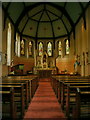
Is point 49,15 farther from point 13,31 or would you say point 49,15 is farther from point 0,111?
point 0,111

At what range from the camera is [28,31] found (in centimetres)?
2783

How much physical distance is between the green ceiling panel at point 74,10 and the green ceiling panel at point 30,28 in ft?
23.6

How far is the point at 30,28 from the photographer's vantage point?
27.9m

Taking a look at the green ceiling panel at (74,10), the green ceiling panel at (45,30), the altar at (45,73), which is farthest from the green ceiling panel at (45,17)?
the altar at (45,73)

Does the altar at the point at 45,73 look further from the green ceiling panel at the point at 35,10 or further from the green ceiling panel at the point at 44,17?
the green ceiling panel at the point at 35,10

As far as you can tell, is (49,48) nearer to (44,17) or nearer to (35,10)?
(44,17)

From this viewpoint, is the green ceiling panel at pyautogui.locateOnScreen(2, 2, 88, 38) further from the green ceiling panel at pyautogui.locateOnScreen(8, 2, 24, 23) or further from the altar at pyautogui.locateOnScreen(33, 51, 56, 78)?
the altar at pyautogui.locateOnScreen(33, 51, 56, 78)

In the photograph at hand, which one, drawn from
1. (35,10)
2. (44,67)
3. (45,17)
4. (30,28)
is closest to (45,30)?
(45,17)

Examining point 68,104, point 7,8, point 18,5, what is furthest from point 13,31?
point 68,104

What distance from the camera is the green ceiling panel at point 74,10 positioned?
19.2 meters

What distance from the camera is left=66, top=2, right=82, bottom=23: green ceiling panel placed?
1924 cm

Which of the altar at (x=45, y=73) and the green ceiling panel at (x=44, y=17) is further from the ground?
the green ceiling panel at (x=44, y=17)

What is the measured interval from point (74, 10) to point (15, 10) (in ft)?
22.5

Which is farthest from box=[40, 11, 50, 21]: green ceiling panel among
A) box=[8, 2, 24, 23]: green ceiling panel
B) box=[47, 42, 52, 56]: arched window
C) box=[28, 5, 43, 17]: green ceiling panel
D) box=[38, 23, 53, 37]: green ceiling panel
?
box=[8, 2, 24, 23]: green ceiling panel
